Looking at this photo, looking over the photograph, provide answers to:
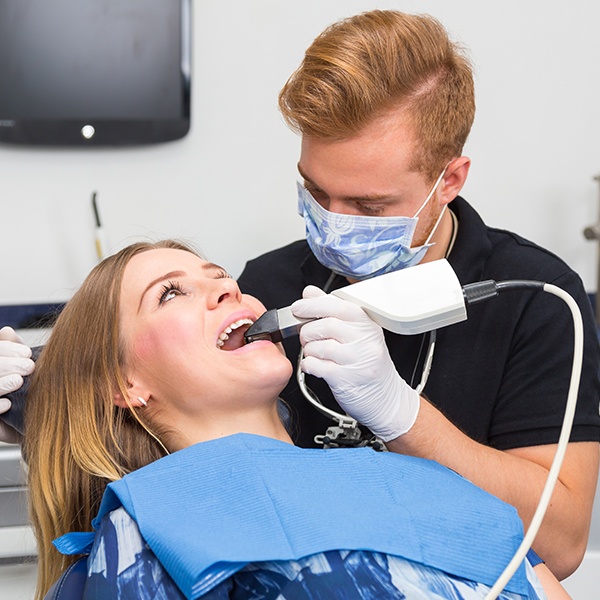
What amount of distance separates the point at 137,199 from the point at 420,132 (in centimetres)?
92

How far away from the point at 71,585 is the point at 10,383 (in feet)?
1.23

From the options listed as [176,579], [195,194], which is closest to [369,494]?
[176,579]

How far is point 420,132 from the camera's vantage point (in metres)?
1.53

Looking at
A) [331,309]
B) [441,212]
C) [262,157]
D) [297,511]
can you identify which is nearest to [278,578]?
[297,511]

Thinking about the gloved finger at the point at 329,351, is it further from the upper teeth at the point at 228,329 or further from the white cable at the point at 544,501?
the white cable at the point at 544,501

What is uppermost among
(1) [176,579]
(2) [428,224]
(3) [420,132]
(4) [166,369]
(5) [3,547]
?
(3) [420,132]

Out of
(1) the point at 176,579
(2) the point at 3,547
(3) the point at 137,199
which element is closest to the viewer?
(1) the point at 176,579

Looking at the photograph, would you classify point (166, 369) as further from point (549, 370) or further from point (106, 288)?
point (549, 370)

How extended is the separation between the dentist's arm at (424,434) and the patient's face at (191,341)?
0.09m

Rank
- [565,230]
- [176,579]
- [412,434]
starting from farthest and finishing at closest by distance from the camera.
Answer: [565,230] → [412,434] → [176,579]

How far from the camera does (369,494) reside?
3.86 ft

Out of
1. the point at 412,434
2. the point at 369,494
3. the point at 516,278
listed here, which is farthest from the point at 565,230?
the point at 369,494

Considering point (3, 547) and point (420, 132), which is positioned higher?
point (420, 132)

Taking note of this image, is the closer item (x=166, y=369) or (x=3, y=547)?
(x=166, y=369)
